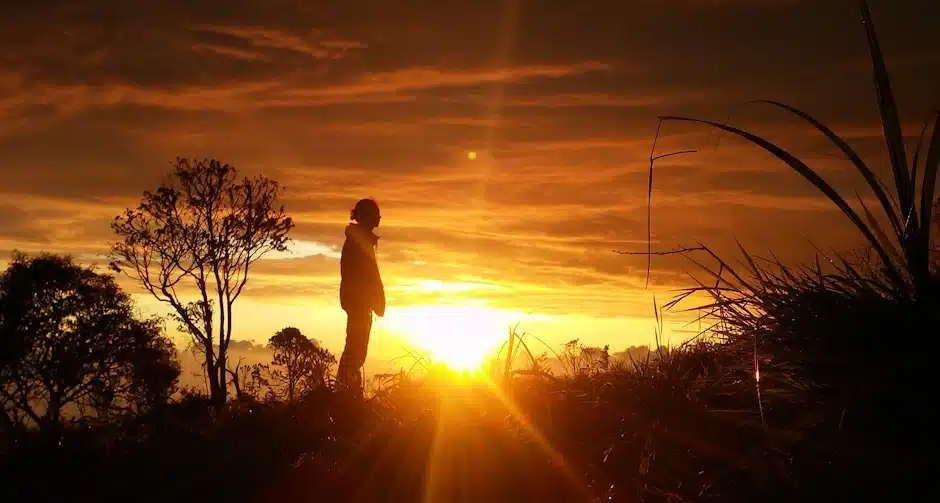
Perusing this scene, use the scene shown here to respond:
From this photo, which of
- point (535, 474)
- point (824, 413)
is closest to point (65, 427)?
point (535, 474)

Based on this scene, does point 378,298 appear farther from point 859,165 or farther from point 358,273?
Result: point 859,165

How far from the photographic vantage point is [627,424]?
11.3 feet

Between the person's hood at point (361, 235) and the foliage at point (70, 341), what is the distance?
1388 inches

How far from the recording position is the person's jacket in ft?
36.1

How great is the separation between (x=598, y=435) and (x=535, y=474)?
0.38 metres

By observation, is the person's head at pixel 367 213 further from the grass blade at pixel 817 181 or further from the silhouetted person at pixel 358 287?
the grass blade at pixel 817 181

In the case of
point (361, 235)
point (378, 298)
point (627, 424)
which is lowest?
point (627, 424)

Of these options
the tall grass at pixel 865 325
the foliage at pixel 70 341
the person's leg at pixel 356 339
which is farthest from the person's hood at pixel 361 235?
the foliage at pixel 70 341

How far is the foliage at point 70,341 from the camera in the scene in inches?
1682

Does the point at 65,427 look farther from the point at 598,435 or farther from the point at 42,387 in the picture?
the point at 42,387

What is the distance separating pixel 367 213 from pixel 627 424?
7656 mm

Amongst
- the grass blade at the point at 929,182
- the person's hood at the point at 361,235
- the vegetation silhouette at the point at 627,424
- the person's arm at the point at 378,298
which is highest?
the person's hood at the point at 361,235

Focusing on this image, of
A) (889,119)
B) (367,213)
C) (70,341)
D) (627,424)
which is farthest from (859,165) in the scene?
(70,341)

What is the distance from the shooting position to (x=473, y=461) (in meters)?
4.06
